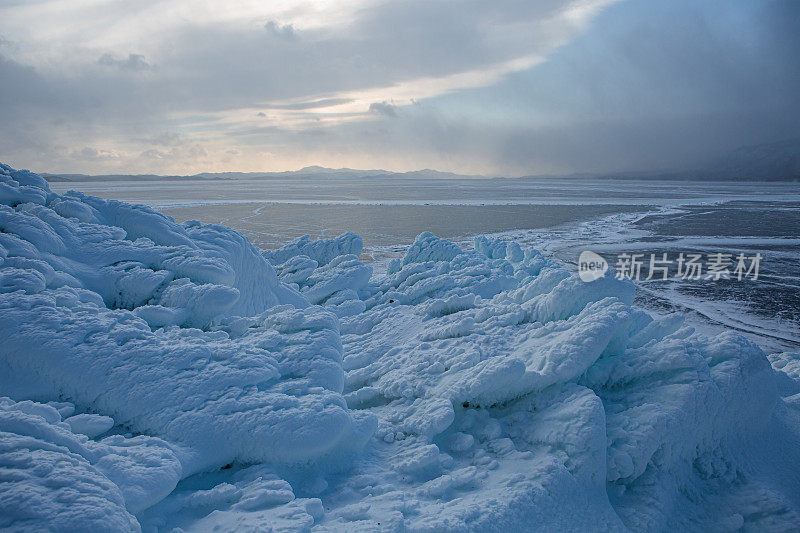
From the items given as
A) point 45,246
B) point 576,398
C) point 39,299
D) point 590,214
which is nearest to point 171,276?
point 45,246

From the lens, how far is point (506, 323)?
207 inches

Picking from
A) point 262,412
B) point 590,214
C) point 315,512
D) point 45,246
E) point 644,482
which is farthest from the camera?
point 590,214

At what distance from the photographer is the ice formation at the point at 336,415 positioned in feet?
8.92

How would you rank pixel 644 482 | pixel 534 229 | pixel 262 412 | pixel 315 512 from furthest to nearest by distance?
pixel 534 229 < pixel 644 482 < pixel 262 412 < pixel 315 512

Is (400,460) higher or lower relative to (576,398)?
lower

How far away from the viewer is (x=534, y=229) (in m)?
20.2

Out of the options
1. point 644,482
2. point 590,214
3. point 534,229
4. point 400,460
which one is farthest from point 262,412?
point 590,214

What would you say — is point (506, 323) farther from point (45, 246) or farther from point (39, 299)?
point (45, 246)

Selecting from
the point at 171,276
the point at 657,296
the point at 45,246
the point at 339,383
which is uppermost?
the point at 45,246

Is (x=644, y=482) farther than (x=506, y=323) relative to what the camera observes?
No

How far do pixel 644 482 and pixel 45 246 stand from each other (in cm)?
522

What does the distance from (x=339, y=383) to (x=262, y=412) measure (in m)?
0.84

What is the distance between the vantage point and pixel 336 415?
333 cm

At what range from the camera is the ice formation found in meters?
2.72
